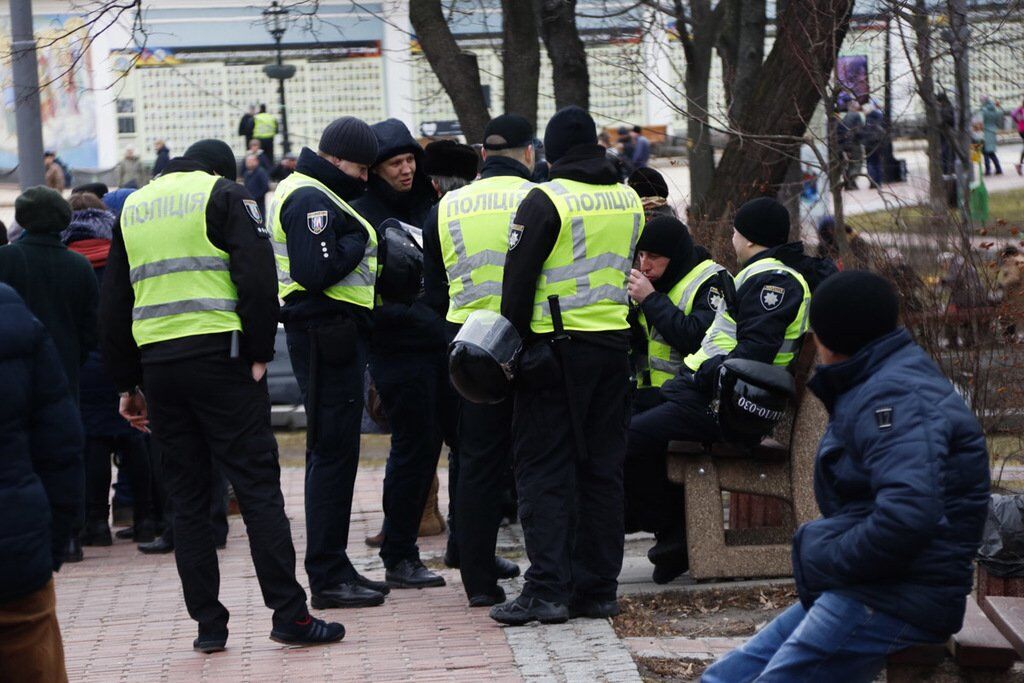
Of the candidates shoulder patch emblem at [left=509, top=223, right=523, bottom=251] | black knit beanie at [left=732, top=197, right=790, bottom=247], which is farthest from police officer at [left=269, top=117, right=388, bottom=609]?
black knit beanie at [left=732, top=197, right=790, bottom=247]

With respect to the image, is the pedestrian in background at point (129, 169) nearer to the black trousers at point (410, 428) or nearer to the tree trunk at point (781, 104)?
the tree trunk at point (781, 104)

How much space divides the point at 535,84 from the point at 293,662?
5833 mm

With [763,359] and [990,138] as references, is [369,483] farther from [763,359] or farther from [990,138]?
[990,138]

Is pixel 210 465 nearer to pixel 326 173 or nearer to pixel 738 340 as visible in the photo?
pixel 326 173

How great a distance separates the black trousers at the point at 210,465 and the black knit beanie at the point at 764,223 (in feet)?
7.09

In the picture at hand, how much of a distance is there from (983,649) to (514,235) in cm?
227

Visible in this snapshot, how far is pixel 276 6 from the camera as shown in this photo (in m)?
11.1

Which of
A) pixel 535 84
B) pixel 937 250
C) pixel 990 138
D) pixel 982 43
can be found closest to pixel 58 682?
pixel 937 250

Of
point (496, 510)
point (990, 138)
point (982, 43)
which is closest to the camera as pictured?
point (496, 510)

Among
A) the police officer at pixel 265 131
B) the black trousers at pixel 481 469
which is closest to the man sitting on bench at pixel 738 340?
the black trousers at pixel 481 469

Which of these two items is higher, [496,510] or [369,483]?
[496,510]

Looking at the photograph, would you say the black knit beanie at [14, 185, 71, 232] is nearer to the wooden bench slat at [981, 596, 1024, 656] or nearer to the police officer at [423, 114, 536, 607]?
the police officer at [423, 114, 536, 607]

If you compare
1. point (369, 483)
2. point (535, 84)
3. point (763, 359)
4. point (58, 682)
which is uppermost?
point (535, 84)

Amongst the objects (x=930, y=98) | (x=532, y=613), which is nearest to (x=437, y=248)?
(x=532, y=613)
